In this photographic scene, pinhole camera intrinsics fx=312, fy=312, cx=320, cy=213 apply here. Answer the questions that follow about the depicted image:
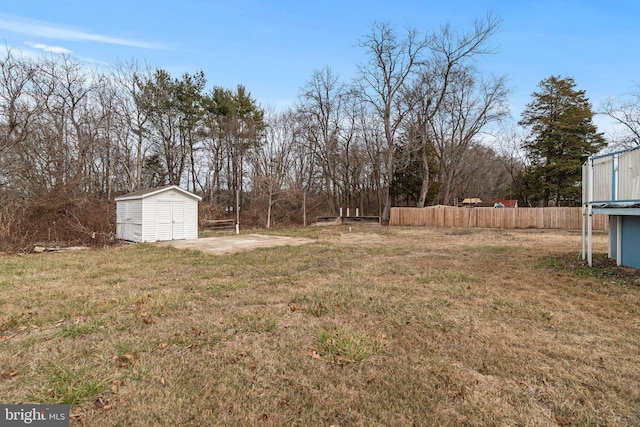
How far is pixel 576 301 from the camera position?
14.1ft

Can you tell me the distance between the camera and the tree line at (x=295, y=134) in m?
17.4

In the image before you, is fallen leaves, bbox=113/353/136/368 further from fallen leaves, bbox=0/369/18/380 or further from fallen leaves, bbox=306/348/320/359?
fallen leaves, bbox=306/348/320/359

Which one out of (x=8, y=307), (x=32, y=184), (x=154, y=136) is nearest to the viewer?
(x=8, y=307)

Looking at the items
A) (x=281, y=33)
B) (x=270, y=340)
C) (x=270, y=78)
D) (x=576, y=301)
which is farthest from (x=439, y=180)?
(x=270, y=340)

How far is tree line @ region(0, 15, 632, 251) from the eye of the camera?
1742 centimetres

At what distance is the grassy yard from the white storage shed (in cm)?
626

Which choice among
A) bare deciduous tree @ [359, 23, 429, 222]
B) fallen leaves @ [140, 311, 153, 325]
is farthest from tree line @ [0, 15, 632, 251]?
fallen leaves @ [140, 311, 153, 325]

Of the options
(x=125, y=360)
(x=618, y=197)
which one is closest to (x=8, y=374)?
(x=125, y=360)

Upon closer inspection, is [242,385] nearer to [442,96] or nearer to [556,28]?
[556,28]

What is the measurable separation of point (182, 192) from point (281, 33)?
7323 mm

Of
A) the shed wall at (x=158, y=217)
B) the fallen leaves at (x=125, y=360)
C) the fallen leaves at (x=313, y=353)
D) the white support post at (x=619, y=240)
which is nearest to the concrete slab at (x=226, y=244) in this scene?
the shed wall at (x=158, y=217)

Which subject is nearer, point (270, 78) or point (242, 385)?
point (242, 385)

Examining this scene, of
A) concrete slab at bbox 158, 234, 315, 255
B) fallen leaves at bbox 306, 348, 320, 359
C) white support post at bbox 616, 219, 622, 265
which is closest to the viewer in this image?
fallen leaves at bbox 306, 348, 320, 359

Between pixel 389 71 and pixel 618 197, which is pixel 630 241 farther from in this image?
pixel 389 71
